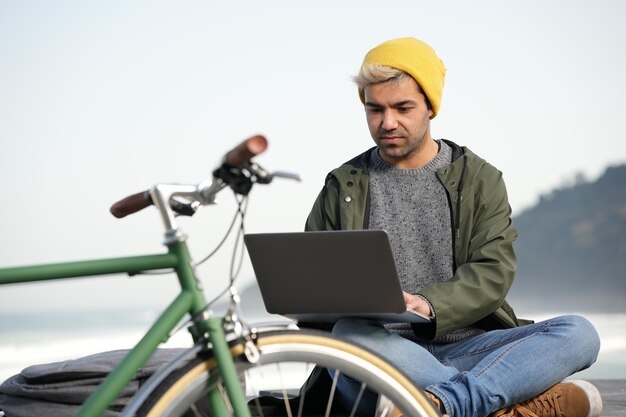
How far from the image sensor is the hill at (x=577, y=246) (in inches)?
501

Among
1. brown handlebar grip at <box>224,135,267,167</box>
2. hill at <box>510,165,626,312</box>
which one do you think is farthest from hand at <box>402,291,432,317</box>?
hill at <box>510,165,626,312</box>

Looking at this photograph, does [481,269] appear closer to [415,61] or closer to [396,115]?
[396,115]

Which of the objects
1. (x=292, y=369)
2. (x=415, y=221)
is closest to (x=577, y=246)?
(x=415, y=221)

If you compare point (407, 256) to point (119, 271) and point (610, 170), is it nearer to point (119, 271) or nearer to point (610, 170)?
point (119, 271)

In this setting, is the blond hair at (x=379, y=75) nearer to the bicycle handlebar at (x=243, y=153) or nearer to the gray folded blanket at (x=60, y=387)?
the gray folded blanket at (x=60, y=387)

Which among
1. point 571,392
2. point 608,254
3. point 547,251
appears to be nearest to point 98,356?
point 571,392

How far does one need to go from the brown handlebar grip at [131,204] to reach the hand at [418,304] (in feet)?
3.09

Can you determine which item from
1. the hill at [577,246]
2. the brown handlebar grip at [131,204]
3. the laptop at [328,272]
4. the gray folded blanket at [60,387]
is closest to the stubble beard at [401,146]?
the laptop at [328,272]

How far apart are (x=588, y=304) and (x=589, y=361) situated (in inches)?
429

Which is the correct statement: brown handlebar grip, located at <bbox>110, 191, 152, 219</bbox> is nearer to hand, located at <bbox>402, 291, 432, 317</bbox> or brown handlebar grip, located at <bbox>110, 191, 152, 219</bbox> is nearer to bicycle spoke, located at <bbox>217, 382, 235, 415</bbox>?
bicycle spoke, located at <bbox>217, 382, 235, 415</bbox>

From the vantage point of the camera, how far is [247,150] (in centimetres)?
160

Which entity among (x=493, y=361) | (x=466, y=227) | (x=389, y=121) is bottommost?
(x=493, y=361)

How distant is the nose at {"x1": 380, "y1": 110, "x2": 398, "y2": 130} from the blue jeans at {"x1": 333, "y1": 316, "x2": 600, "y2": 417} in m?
0.54

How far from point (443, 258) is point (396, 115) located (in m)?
0.41
